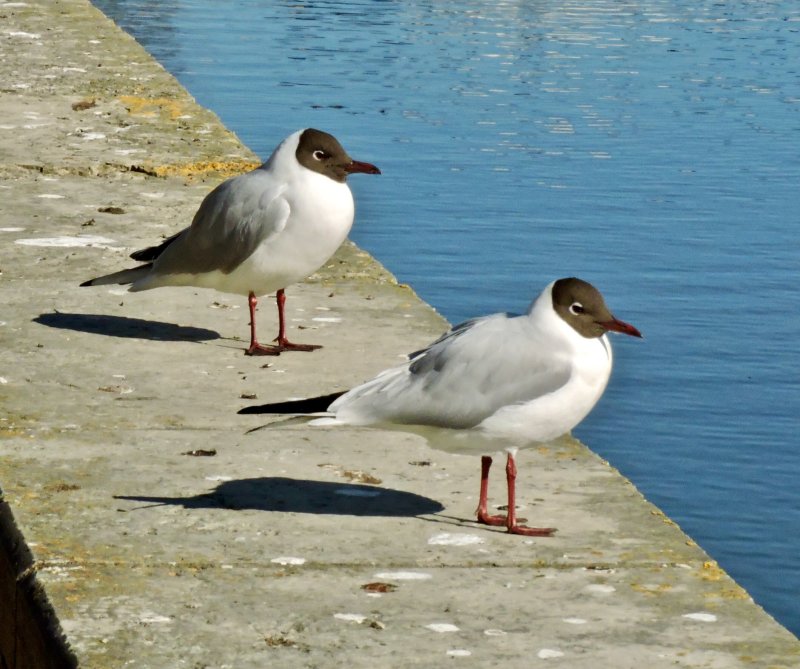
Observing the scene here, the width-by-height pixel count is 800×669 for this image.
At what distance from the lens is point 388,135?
51.8ft

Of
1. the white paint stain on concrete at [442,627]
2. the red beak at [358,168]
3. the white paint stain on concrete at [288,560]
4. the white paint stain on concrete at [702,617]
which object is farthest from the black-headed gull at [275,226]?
the white paint stain on concrete at [702,617]

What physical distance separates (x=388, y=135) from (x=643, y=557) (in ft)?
36.3

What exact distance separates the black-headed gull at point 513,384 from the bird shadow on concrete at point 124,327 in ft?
7.53

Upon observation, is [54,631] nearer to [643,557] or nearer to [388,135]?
[643,557]

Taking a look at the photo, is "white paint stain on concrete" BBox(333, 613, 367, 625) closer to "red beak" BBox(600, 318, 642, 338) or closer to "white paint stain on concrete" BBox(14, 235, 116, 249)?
"red beak" BBox(600, 318, 642, 338)

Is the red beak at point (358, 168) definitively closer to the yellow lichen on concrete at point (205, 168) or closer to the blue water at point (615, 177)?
the blue water at point (615, 177)

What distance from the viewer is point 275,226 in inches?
284

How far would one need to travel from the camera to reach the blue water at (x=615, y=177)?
28.5 ft

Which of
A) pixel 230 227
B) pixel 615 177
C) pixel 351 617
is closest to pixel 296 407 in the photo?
pixel 351 617

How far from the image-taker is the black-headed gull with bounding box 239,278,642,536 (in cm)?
518

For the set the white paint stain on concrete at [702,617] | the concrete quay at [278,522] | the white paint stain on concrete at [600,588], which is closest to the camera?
the concrete quay at [278,522]

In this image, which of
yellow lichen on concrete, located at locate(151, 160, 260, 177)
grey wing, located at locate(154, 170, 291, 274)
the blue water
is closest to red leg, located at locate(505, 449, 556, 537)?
the blue water

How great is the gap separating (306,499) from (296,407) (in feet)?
1.37

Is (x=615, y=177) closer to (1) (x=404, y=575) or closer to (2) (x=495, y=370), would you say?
(2) (x=495, y=370)
